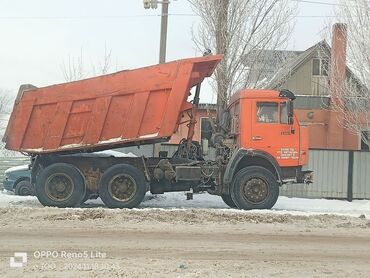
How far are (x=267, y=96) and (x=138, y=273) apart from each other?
302 inches

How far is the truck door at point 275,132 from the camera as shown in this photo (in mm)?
13070

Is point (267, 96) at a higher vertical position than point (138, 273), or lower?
higher

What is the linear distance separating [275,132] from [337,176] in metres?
5.78

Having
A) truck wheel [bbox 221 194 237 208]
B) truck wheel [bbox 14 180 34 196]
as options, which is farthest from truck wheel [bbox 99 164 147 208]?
truck wheel [bbox 14 180 34 196]

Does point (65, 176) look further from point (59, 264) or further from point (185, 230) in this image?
point (59, 264)

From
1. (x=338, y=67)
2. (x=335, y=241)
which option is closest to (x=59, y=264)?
(x=335, y=241)

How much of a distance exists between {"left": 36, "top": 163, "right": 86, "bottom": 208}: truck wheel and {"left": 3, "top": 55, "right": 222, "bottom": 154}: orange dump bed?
52 cm

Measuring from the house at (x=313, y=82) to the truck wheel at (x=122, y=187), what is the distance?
3861 mm

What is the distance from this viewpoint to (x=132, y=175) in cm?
1307

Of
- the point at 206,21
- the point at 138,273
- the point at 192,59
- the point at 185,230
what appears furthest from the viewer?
the point at 206,21

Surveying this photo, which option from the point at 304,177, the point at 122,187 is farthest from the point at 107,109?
the point at 304,177

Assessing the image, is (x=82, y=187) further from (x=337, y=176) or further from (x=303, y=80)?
(x=303, y=80)

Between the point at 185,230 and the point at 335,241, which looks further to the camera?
the point at 185,230

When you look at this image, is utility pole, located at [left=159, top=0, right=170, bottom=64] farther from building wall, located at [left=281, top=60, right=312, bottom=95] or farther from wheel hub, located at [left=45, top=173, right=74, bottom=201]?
building wall, located at [left=281, top=60, right=312, bottom=95]
